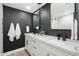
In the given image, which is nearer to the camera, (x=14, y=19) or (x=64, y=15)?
(x=64, y=15)

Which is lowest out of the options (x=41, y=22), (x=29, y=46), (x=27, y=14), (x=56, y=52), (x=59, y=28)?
(x=29, y=46)

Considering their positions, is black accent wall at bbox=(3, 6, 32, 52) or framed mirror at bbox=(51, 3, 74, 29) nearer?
framed mirror at bbox=(51, 3, 74, 29)

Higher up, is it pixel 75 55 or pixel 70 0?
pixel 70 0

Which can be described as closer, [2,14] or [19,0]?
[19,0]

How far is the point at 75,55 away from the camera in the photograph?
0.51 meters

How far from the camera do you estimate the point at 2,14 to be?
50.9 inches

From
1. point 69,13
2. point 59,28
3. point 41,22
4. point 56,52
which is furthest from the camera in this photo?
point 41,22

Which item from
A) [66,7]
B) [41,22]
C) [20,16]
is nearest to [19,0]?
[20,16]

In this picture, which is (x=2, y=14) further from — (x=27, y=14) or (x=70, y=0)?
(x=70, y=0)

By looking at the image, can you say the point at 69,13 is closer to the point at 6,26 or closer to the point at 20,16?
the point at 20,16

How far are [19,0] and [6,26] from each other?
891mm

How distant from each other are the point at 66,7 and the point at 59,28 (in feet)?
1.58

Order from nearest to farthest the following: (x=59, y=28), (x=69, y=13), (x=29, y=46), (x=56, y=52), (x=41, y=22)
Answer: (x=56, y=52) < (x=69, y=13) < (x=59, y=28) < (x=29, y=46) < (x=41, y=22)

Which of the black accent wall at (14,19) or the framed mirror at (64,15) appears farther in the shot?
the black accent wall at (14,19)
